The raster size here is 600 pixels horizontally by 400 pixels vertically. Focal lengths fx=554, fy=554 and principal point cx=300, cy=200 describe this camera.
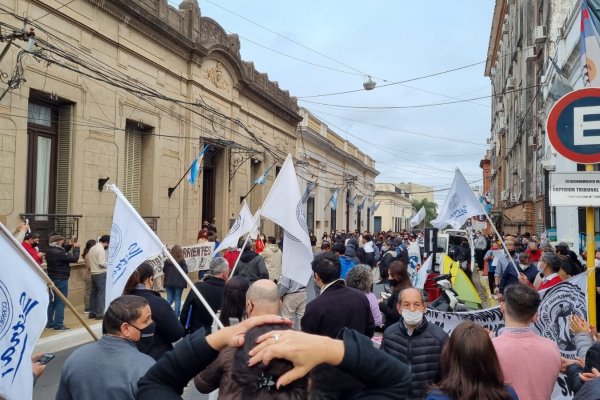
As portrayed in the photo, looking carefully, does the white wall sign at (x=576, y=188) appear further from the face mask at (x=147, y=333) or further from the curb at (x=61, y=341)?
the curb at (x=61, y=341)

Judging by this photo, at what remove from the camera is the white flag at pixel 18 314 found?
3.07m

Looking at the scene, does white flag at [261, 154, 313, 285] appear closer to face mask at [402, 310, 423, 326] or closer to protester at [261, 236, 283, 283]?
face mask at [402, 310, 423, 326]

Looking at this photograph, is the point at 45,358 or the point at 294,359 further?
the point at 45,358

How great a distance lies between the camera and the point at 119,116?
615 inches

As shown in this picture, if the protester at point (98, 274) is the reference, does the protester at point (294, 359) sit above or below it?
above

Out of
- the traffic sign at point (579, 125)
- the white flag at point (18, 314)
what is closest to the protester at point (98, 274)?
the white flag at point (18, 314)

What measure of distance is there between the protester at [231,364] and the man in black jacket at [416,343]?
1.59 meters

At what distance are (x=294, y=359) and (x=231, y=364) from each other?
353mm

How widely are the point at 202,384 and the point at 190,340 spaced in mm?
504

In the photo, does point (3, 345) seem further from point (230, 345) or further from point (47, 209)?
point (47, 209)

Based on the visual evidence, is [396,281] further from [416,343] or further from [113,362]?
[113,362]

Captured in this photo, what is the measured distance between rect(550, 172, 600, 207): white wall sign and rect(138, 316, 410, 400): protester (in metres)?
3.26

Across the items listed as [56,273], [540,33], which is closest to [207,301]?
[56,273]

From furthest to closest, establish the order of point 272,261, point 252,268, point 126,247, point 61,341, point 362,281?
point 272,261 → point 252,268 → point 61,341 → point 362,281 → point 126,247
